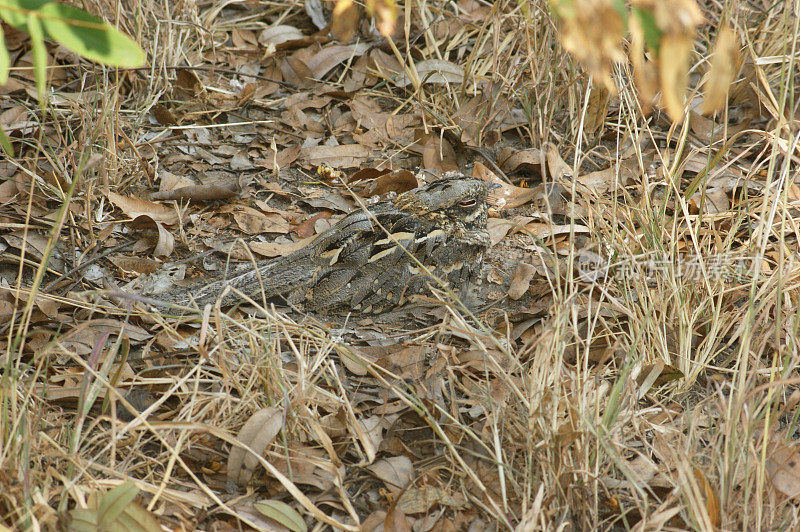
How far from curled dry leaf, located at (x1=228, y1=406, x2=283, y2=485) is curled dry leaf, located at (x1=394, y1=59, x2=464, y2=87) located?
9.30 feet

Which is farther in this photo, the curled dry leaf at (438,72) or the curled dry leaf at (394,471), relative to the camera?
the curled dry leaf at (438,72)

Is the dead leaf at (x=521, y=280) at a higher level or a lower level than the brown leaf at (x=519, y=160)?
lower

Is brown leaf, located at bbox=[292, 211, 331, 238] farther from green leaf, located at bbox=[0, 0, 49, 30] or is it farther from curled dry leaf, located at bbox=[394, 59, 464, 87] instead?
green leaf, located at bbox=[0, 0, 49, 30]

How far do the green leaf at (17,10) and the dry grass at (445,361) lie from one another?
62 cm

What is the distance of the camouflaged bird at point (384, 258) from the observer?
3420 millimetres

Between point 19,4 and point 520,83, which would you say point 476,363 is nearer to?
point 19,4

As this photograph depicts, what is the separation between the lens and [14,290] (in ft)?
9.48

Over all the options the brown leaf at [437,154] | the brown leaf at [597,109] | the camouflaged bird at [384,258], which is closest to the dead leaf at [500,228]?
the camouflaged bird at [384,258]

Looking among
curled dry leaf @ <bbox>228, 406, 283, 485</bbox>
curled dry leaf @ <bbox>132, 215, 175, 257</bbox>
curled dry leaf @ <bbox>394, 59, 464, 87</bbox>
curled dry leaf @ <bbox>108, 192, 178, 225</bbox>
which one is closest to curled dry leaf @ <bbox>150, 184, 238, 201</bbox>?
curled dry leaf @ <bbox>108, 192, 178, 225</bbox>

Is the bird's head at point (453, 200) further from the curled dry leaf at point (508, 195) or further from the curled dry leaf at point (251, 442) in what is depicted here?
the curled dry leaf at point (251, 442)

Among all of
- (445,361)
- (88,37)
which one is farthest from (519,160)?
(88,37)

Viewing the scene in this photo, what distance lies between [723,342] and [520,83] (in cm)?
215

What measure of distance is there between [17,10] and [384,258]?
2.27 m

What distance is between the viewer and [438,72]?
4539mm
